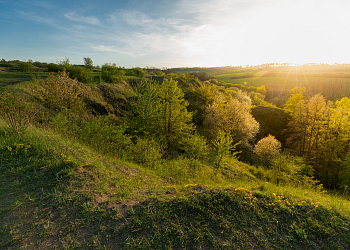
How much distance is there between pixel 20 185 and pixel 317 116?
97.1 ft

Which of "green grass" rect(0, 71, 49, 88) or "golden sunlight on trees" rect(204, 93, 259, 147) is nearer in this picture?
"green grass" rect(0, 71, 49, 88)

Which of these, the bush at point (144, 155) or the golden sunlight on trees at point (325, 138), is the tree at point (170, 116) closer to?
the bush at point (144, 155)

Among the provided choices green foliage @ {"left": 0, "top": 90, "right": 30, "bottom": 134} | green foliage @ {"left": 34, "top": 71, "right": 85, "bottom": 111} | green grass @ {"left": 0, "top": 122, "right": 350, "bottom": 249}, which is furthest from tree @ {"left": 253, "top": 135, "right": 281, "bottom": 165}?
green foliage @ {"left": 0, "top": 90, "right": 30, "bottom": 134}

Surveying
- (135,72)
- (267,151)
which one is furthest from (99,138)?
(135,72)

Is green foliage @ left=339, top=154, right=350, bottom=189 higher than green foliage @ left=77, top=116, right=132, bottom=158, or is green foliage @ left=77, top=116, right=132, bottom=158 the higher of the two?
green foliage @ left=77, top=116, right=132, bottom=158

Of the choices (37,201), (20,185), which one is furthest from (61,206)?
(20,185)

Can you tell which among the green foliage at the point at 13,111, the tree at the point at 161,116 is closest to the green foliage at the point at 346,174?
the tree at the point at 161,116

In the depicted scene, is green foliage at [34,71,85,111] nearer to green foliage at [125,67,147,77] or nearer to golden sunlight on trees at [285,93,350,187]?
golden sunlight on trees at [285,93,350,187]

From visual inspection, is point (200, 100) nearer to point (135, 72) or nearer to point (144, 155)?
point (135, 72)

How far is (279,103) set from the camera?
5631cm

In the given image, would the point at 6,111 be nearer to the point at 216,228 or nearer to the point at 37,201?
the point at 37,201

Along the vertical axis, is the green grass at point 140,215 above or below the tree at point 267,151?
above

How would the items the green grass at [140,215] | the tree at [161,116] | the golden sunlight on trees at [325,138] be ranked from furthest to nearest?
1. the golden sunlight on trees at [325,138]
2. the tree at [161,116]
3. the green grass at [140,215]

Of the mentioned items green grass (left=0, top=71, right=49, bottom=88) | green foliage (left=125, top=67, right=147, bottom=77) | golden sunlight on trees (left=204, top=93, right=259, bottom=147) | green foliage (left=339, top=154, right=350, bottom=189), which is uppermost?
green foliage (left=125, top=67, right=147, bottom=77)
